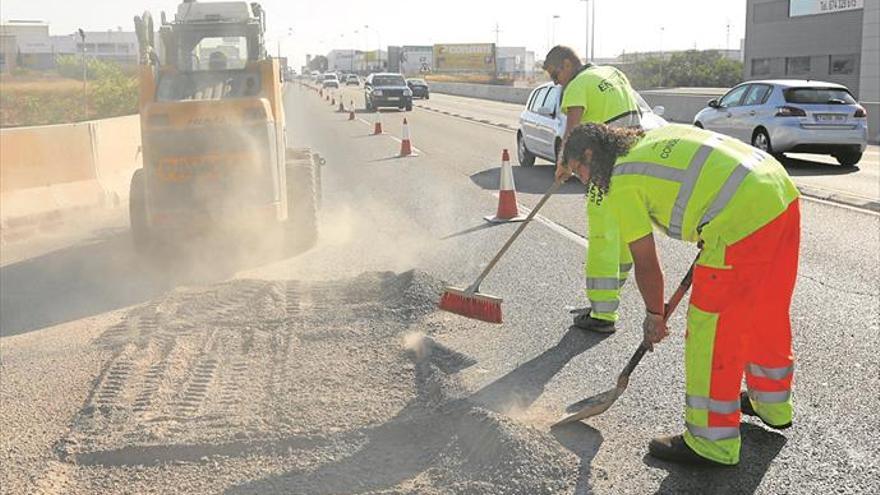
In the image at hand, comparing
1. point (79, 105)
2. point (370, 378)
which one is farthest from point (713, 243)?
point (79, 105)

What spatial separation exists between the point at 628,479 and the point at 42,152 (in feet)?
30.4

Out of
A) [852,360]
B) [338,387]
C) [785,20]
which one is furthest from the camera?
[785,20]

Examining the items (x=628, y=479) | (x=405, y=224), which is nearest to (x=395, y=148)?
(x=405, y=224)

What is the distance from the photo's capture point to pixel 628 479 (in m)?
3.94

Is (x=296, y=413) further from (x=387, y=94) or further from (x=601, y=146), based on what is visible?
(x=387, y=94)

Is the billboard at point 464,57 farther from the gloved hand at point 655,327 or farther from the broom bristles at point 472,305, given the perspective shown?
the gloved hand at point 655,327

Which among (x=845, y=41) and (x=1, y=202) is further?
(x=845, y=41)

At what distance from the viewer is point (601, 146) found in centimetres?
404

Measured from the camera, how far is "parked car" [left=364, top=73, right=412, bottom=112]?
137 feet

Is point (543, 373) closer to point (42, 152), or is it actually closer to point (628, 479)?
point (628, 479)

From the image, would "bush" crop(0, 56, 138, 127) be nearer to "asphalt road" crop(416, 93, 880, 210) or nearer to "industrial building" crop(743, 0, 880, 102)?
"asphalt road" crop(416, 93, 880, 210)

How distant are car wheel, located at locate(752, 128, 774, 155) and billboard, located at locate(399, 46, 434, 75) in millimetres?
103510

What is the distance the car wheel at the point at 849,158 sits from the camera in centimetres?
1633

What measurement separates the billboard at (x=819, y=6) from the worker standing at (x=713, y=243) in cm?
4954
